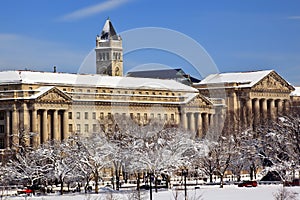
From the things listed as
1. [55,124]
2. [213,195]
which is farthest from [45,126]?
[213,195]

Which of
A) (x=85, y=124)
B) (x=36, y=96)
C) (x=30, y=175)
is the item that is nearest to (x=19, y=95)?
(x=36, y=96)

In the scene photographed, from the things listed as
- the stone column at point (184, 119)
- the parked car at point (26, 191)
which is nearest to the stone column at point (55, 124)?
the stone column at point (184, 119)

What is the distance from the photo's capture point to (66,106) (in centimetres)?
17475

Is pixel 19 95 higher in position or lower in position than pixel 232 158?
higher

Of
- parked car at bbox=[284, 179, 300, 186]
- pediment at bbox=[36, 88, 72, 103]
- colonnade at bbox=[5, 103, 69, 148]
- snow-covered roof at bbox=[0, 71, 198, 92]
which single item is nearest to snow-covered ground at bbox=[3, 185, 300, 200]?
parked car at bbox=[284, 179, 300, 186]

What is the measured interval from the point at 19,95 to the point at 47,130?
8085 mm

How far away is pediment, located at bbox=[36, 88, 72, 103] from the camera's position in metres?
170

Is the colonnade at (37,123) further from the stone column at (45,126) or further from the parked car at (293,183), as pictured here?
the parked car at (293,183)

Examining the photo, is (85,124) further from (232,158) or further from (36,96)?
(232,158)

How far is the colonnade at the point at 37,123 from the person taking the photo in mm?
162613

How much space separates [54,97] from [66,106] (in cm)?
400

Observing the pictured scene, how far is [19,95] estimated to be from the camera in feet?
552

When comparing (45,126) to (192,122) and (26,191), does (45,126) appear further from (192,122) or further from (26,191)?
(26,191)

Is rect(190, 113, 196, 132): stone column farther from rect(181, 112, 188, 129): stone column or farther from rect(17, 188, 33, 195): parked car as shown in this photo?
rect(17, 188, 33, 195): parked car
